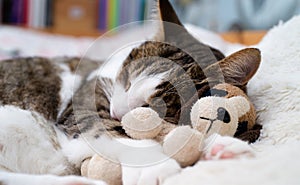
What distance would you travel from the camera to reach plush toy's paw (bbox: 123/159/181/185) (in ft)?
2.39

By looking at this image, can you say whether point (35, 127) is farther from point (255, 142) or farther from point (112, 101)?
point (255, 142)

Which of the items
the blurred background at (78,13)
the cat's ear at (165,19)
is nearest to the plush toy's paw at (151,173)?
the cat's ear at (165,19)

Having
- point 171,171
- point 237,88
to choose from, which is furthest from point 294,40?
point 171,171

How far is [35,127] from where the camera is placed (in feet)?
3.42

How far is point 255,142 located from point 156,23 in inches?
23.2

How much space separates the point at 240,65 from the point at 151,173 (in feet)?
1.22

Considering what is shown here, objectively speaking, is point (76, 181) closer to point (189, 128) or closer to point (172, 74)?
point (189, 128)

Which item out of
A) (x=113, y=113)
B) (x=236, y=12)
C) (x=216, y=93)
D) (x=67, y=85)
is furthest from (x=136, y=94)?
(x=236, y=12)

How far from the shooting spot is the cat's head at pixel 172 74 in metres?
0.96

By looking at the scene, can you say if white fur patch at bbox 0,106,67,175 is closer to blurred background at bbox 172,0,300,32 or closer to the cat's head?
the cat's head

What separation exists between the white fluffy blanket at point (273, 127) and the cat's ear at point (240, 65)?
9 cm

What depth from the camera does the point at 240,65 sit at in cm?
97

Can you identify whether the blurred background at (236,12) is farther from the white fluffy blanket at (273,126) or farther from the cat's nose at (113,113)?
the cat's nose at (113,113)

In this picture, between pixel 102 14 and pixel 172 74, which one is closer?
pixel 172 74
